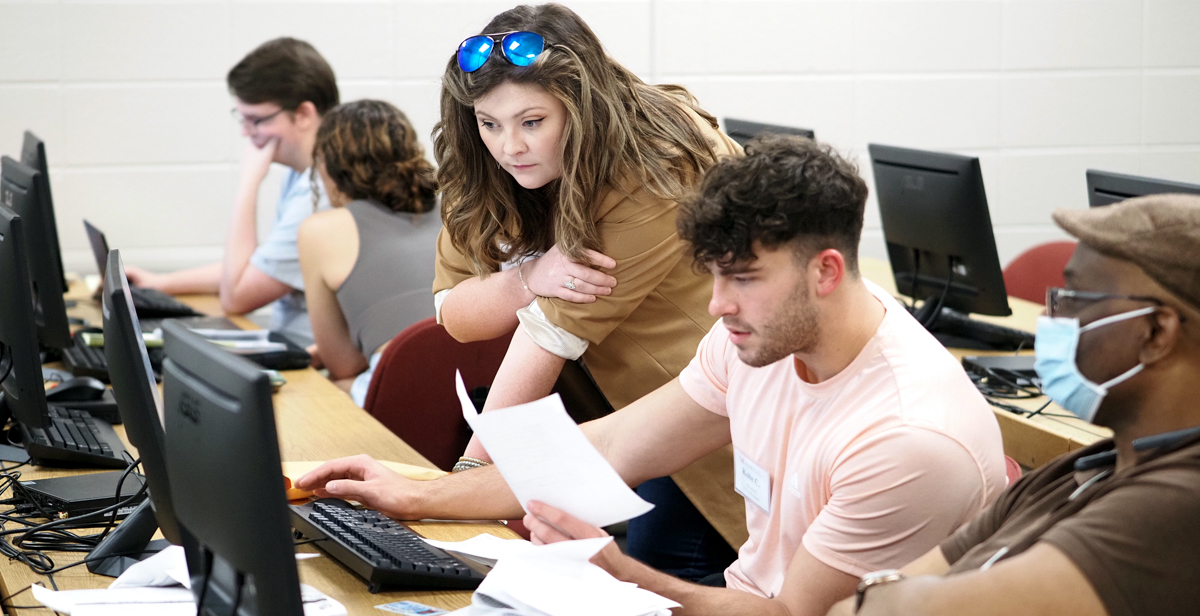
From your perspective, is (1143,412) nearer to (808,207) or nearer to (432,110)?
(808,207)

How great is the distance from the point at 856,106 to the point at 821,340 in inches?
129

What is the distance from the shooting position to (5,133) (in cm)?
386

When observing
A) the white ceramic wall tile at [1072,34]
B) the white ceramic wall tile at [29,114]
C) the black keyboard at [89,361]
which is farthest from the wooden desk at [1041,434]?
the white ceramic wall tile at [29,114]

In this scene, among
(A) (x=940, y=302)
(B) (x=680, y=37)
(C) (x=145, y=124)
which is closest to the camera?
(A) (x=940, y=302)

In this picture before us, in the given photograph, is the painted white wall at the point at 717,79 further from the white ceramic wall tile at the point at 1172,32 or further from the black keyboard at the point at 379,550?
the black keyboard at the point at 379,550

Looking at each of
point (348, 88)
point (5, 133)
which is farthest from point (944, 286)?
point (5, 133)

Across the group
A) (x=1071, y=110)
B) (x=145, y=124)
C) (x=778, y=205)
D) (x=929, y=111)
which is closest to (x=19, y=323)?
(x=778, y=205)

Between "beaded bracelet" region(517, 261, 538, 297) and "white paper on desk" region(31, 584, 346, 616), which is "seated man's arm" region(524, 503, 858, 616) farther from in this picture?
"beaded bracelet" region(517, 261, 538, 297)

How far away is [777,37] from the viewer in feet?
14.2

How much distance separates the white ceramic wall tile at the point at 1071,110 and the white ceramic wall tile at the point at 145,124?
9.82 ft

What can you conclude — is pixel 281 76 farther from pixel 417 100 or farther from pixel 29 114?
pixel 29 114

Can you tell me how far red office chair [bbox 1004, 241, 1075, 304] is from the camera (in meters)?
3.33

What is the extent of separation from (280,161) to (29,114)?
1053 mm

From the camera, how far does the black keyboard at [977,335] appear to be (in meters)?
2.74
